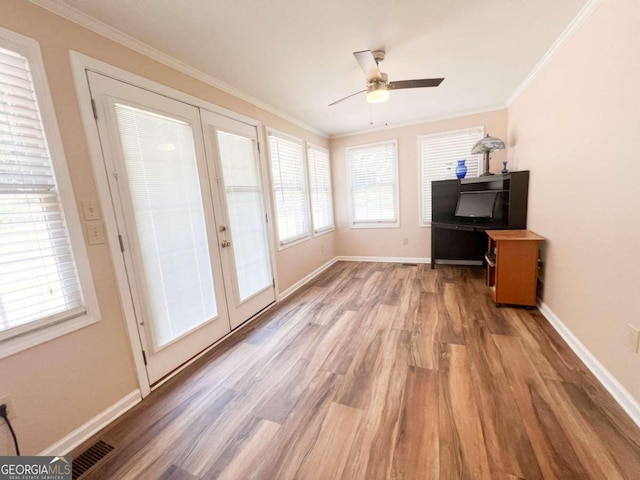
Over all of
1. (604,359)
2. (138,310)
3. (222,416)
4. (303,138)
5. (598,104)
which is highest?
(303,138)

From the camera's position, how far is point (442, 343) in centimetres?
219

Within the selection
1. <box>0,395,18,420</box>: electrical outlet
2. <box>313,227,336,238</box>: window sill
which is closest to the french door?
<box>0,395,18,420</box>: electrical outlet

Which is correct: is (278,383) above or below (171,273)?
below

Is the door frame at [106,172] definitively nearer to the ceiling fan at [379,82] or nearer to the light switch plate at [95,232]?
the light switch plate at [95,232]

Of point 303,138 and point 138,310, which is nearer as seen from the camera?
point 138,310

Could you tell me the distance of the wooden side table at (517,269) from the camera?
254 cm

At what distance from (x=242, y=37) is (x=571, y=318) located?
11.0ft

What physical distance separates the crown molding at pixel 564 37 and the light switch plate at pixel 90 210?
3456mm

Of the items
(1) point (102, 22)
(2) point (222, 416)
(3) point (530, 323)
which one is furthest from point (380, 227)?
(1) point (102, 22)

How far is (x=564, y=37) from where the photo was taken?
2041mm

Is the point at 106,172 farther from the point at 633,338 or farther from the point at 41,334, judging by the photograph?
the point at 633,338

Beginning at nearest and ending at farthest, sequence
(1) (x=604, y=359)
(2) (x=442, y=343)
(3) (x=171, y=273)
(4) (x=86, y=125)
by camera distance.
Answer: (4) (x=86, y=125)
(1) (x=604, y=359)
(3) (x=171, y=273)
(2) (x=442, y=343)

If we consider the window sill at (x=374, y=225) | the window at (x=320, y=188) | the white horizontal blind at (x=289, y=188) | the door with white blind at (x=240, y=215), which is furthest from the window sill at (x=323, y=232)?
the door with white blind at (x=240, y=215)

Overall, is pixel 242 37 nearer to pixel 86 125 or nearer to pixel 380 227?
pixel 86 125
